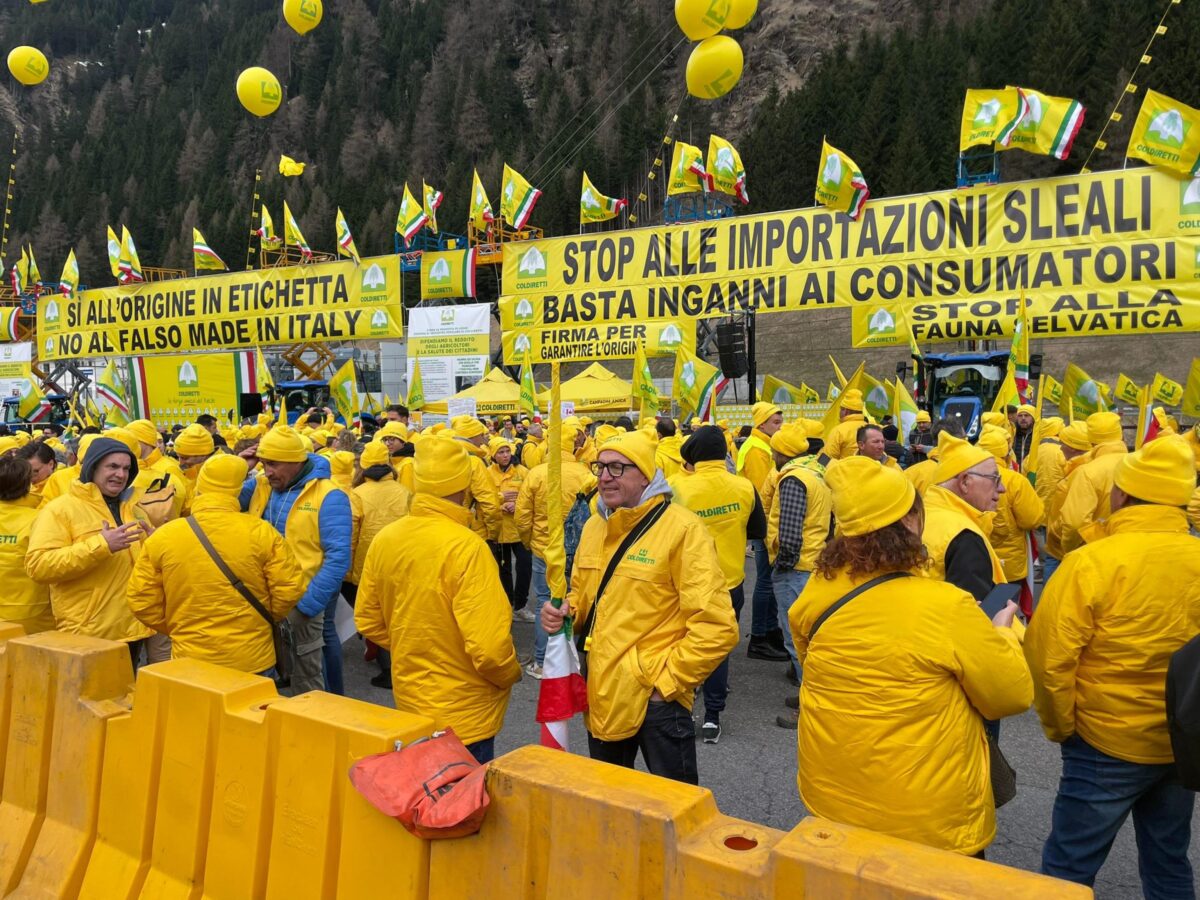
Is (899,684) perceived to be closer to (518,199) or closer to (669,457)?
(669,457)

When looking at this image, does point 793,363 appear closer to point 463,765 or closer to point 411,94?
point 463,765

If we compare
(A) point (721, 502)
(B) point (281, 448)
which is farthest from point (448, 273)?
(A) point (721, 502)

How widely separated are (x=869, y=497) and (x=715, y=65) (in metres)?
10.8

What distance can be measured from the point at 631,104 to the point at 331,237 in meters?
22.9

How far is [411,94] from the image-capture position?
7094cm

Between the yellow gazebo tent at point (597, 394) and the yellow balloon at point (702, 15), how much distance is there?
825 centimetres

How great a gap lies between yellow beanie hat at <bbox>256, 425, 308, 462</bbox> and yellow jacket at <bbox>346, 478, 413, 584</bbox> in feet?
4.34

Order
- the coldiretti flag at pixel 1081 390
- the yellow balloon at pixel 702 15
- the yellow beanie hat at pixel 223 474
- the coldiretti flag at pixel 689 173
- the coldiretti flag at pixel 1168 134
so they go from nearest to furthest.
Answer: the yellow beanie hat at pixel 223 474 → the coldiretti flag at pixel 1081 390 → the yellow balloon at pixel 702 15 → the coldiretti flag at pixel 1168 134 → the coldiretti flag at pixel 689 173

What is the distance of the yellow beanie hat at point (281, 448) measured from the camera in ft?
14.3

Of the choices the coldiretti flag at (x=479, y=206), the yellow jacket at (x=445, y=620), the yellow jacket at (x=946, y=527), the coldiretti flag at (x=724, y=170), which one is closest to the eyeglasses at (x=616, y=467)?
the yellow jacket at (x=445, y=620)

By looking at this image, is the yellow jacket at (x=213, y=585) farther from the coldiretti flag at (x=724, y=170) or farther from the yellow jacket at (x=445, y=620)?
the coldiretti flag at (x=724, y=170)

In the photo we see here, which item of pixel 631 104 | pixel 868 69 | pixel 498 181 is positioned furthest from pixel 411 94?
pixel 868 69

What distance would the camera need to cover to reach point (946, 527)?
9.89 ft

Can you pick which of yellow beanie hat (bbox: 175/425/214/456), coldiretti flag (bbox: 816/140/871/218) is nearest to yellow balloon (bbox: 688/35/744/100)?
coldiretti flag (bbox: 816/140/871/218)
